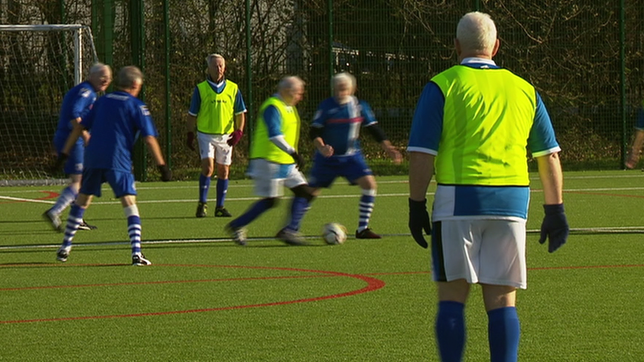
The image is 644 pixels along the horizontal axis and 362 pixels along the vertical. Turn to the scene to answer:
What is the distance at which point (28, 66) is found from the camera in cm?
2444

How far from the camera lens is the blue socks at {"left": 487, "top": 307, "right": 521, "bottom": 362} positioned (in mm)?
5484

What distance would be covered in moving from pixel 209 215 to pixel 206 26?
869 cm

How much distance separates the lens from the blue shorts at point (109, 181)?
10.7 m

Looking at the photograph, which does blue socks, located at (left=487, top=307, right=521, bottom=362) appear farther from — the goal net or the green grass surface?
the goal net

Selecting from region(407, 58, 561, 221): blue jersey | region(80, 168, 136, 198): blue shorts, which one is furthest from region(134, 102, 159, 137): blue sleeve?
region(407, 58, 561, 221): blue jersey

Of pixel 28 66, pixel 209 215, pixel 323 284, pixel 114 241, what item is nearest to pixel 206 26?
pixel 28 66

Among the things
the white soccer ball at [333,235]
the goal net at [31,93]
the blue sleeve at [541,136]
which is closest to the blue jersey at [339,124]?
the white soccer ball at [333,235]

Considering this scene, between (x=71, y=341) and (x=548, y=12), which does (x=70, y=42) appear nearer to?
(x=548, y=12)

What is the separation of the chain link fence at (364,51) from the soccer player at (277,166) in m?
11.4

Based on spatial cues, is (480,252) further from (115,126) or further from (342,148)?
(342,148)

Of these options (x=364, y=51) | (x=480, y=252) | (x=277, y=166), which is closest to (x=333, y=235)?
(x=277, y=166)

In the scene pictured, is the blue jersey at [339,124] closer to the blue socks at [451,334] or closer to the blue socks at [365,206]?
the blue socks at [365,206]

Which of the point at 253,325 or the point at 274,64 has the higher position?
the point at 274,64

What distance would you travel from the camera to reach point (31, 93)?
24.3 meters
